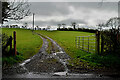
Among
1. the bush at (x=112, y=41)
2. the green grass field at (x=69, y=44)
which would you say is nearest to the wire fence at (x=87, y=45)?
the green grass field at (x=69, y=44)

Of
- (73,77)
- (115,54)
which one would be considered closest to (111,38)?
(115,54)

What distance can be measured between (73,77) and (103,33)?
4447 millimetres

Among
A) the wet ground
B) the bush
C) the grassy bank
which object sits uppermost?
the bush

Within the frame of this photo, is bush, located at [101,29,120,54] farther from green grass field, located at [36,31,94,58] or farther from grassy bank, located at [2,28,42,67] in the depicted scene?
grassy bank, located at [2,28,42,67]

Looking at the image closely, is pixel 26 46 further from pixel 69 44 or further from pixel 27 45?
pixel 69 44

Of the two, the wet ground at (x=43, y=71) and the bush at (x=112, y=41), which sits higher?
the bush at (x=112, y=41)

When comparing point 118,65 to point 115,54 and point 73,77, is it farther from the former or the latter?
point 73,77

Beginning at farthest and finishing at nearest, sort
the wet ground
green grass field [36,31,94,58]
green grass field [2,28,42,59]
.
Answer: green grass field [36,31,94,58]
green grass field [2,28,42,59]
the wet ground

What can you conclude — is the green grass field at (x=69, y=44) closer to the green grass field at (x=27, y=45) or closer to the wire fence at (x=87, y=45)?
the wire fence at (x=87, y=45)

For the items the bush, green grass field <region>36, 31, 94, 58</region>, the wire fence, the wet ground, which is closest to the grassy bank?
the wet ground

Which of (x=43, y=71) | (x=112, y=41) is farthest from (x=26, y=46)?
(x=112, y=41)

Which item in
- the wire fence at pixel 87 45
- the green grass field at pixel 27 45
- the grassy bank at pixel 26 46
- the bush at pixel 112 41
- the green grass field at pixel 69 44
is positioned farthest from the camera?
the wire fence at pixel 87 45

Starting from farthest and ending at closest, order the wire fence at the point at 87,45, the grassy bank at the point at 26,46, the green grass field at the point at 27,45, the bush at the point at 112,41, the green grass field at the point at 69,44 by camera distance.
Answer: the wire fence at the point at 87,45 → the green grass field at the point at 69,44 → the green grass field at the point at 27,45 → the grassy bank at the point at 26,46 → the bush at the point at 112,41

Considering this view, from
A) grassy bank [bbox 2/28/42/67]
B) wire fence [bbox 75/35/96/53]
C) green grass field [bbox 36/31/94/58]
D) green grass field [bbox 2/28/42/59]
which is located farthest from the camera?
wire fence [bbox 75/35/96/53]
